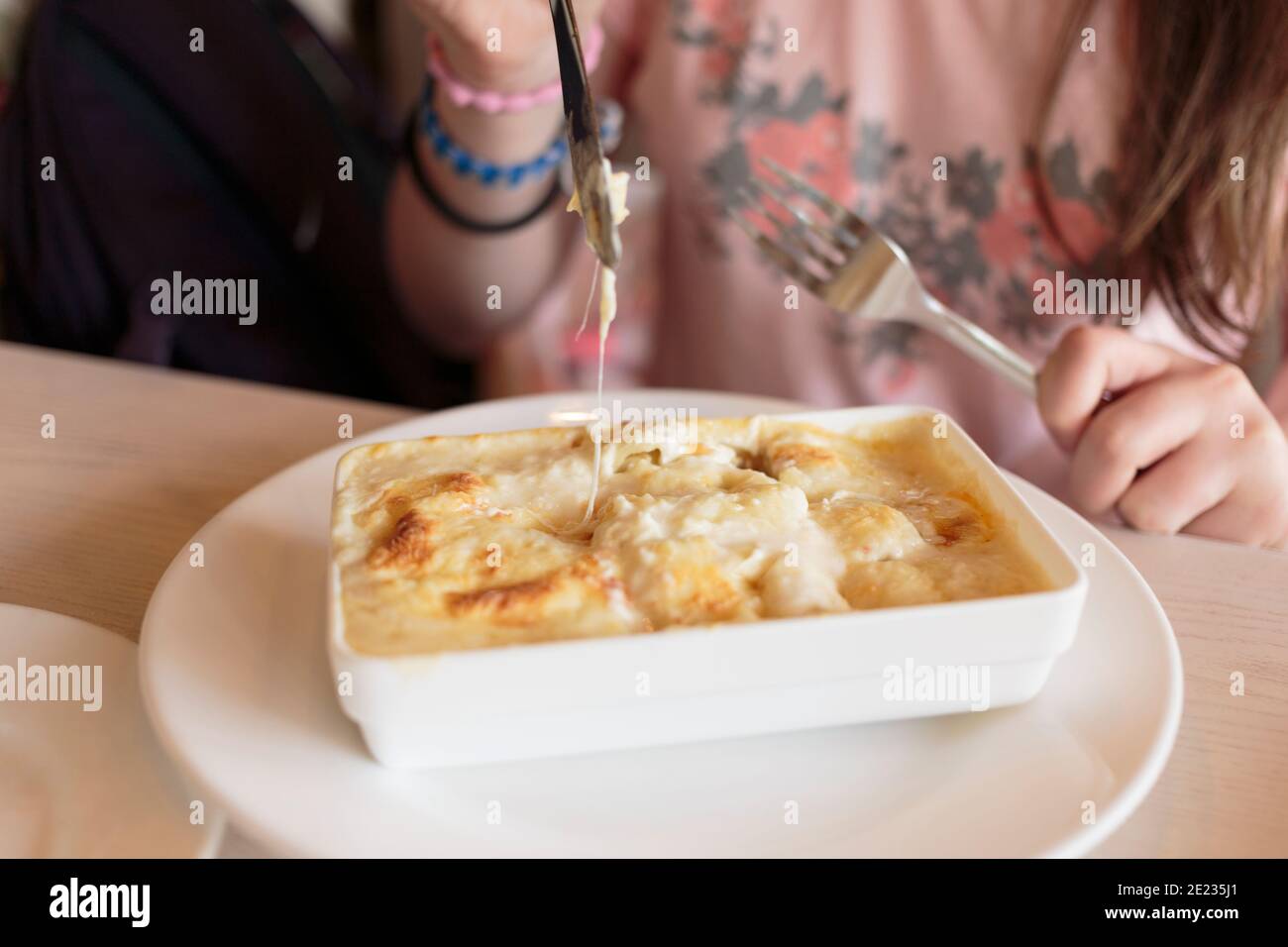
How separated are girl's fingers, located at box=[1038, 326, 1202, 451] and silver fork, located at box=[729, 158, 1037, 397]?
54 mm

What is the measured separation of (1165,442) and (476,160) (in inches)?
32.7

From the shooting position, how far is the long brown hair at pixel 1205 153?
106 centimetres

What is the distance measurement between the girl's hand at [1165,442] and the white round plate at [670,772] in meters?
0.20

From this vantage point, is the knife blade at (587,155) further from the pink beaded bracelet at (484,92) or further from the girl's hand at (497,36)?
the pink beaded bracelet at (484,92)

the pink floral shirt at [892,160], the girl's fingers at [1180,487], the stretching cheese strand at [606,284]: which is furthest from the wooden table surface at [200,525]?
the pink floral shirt at [892,160]

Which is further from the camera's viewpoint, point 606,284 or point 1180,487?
point 1180,487

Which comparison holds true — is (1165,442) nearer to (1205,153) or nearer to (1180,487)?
(1180,487)

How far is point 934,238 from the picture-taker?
54.1 inches

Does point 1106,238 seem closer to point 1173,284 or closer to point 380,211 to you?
point 1173,284

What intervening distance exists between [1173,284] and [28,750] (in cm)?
115

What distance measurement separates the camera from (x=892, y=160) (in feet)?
4.56

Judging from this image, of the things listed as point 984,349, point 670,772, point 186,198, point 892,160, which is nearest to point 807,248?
point 984,349

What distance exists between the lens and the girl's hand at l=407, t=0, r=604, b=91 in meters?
1.03
